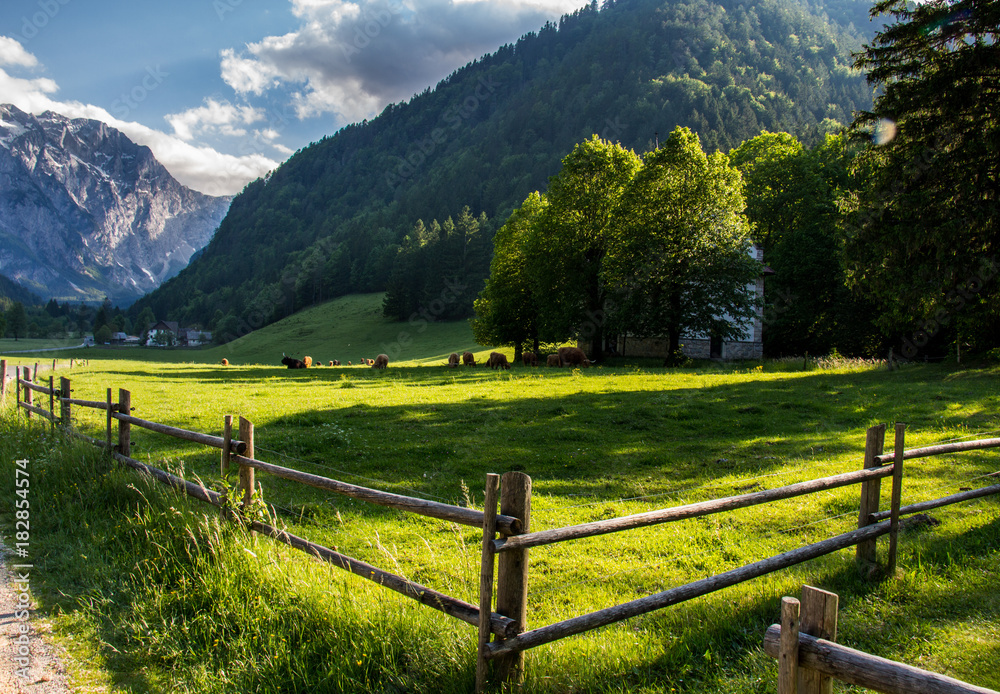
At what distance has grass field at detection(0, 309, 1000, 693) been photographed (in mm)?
4348

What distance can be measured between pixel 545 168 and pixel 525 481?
160m

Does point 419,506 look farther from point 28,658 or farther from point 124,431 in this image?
point 124,431

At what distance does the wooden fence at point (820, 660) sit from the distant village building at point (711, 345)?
3976cm

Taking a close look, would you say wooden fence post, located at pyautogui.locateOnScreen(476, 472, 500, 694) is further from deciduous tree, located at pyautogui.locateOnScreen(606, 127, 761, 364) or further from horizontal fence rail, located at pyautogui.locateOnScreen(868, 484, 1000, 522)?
deciduous tree, located at pyautogui.locateOnScreen(606, 127, 761, 364)

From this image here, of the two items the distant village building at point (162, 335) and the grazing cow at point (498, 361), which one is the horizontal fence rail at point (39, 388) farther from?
the distant village building at point (162, 335)

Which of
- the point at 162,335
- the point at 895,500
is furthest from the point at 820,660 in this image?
the point at 162,335

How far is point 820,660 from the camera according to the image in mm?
2238

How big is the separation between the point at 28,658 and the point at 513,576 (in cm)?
421

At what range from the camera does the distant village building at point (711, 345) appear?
42.8m

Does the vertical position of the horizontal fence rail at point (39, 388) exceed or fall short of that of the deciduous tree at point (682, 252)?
it falls short

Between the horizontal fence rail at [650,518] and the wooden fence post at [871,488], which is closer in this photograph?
the horizontal fence rail at [650,518]

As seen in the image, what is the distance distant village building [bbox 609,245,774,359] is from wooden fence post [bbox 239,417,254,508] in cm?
3691

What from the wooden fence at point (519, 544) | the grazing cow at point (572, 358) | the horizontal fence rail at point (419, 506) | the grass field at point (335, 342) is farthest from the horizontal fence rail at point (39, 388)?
the grass field at point (335, 342)

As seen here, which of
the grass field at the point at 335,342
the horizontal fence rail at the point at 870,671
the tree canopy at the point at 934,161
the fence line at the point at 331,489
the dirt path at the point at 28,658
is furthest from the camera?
the grass field at the point at 335,342
